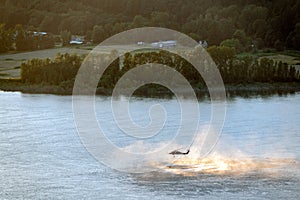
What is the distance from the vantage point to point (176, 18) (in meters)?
65.1

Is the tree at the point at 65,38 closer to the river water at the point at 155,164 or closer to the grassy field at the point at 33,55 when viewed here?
the grassy field at the point at 33,55

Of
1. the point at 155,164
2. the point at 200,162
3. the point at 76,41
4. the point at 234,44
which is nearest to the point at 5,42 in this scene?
the point at 76,41

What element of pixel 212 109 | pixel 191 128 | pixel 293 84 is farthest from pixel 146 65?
pixel 191 128

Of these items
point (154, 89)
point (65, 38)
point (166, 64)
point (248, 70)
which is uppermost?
point (65, 38)

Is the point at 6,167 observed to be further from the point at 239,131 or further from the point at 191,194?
the point at 239,131

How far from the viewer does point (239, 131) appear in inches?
979

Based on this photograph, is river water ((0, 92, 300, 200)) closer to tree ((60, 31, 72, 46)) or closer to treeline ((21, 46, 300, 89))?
treeline ((21, 46, 300, 89))

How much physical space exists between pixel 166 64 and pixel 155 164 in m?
23.0

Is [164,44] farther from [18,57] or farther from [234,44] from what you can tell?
[18,57]

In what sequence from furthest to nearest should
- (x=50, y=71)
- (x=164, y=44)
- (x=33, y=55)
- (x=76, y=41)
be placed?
1. (x=76, y=41)
2. (x=164, y=44)
3. (x=33, y=55)
4. (x=50, y=71)

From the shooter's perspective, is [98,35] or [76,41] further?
[76,41]

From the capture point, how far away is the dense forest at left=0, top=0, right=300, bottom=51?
2329 inches

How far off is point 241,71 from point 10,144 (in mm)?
23007

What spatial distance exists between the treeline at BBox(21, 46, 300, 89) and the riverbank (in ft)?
1.95
